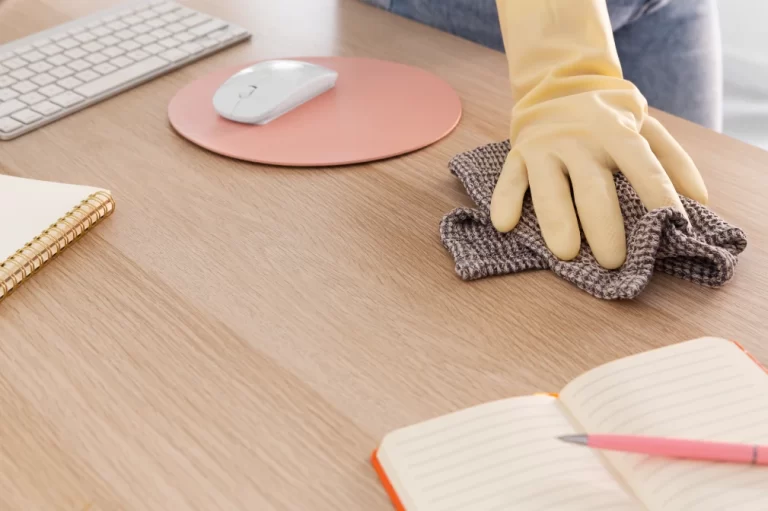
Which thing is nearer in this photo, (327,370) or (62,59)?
(327,370)

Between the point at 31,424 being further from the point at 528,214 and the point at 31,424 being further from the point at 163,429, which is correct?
the point at 528,214

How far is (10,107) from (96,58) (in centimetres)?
14

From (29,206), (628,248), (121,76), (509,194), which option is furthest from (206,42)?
(628,248)

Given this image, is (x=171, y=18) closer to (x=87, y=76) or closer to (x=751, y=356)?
(x=87, y=76)

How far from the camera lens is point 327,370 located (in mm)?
509

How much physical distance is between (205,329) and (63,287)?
0.41ft

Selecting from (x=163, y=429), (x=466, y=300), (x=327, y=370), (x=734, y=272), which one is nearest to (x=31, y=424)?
(x=163, y=429)

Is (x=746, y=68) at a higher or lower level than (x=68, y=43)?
lower

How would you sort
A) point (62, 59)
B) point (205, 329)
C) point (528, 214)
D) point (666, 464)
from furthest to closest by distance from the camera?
1. point (62, 59)
2. point (528, 214)
3. point (205, 329)
4. point (666, 464)

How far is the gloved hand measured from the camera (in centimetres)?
60

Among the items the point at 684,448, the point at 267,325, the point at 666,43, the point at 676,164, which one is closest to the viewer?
the point at 684,448

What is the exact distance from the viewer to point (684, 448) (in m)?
0.41

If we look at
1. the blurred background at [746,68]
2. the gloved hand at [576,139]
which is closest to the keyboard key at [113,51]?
the gloved hand at [576,139]

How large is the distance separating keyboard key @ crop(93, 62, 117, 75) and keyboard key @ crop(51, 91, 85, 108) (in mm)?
57
